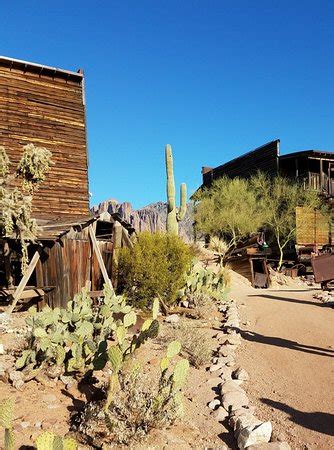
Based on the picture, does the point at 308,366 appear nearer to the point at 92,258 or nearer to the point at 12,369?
the point at 12,369

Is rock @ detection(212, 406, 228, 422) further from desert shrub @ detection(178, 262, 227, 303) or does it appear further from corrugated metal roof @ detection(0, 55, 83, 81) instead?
corrugated metal roof @ detection(0, 55, 83, 81)

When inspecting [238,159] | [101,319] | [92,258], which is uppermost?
[238,159]

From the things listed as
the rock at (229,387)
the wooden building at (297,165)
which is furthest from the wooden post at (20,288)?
the wooden building at (297,165)

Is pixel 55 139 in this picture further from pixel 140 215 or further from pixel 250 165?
pixel 140 215

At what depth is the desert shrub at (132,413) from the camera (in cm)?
393

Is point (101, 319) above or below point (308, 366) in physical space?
above

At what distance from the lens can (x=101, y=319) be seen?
6.88 meters

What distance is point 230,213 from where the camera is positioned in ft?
93.2

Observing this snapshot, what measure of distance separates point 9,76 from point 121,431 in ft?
50.0

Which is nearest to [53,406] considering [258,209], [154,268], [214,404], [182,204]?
[214,404]

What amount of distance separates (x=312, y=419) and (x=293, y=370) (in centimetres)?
173

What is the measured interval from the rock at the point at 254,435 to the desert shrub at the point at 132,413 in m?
0.70

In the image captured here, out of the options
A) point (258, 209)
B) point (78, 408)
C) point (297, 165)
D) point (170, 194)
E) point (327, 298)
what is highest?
point (297, 165)

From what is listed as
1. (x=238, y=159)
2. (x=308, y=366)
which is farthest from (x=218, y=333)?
(x=238, y=159)
